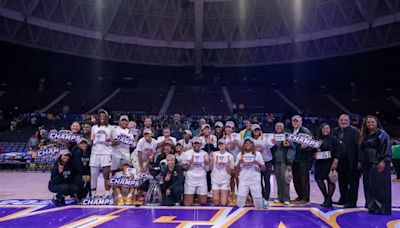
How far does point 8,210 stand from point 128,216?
8.11 ft

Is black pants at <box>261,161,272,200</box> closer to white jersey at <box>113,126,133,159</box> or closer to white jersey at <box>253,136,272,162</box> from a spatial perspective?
white jersey at <box>253,136,272,162</box>

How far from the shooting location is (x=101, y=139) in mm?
7688

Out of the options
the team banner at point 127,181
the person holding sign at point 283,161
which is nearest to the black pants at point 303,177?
the person holding sign at point 283,161

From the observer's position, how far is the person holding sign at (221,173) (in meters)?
7.35

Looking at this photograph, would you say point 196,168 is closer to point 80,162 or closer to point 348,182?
point 80,162

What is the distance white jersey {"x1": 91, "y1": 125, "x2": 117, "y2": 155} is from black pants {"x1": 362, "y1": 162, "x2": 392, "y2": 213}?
17.8 ft

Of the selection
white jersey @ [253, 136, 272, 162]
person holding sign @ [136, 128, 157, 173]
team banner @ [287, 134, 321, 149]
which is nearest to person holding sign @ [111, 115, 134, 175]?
person holding sign @ [136, 128, 157, 173]

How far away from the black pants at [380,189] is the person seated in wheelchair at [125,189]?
190 inches

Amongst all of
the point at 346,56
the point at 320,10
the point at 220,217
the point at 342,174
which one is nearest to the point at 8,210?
the point at 220,217

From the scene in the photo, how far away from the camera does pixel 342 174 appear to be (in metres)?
7.33

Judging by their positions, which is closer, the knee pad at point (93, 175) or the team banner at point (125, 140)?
the knee pad at point (93, 175)

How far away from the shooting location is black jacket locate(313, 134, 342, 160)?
7.21 meters

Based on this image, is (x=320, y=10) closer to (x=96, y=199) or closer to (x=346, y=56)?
(x=346, y=56)

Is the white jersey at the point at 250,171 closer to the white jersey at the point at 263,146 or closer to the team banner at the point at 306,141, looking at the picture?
the white jersey at the point at 263,146
